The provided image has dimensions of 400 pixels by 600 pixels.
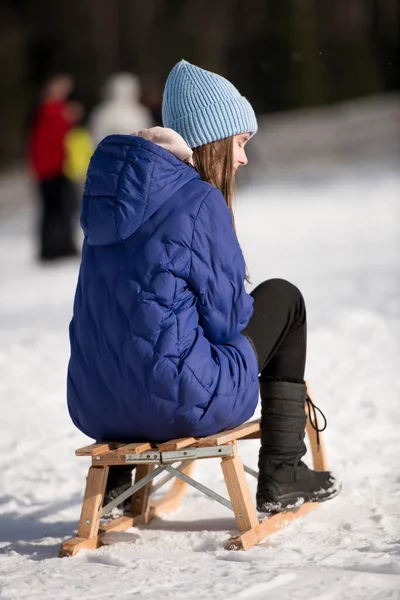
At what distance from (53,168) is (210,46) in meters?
17.8

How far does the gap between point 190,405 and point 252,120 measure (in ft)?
3.14

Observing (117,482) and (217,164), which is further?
(117,482)

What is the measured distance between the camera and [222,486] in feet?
13.1

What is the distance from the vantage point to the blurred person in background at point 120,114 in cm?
1135

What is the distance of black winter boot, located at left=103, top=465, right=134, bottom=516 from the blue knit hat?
41.6 inches

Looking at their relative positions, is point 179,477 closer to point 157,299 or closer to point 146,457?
point 146,457

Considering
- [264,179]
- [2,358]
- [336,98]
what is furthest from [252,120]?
[336,98]

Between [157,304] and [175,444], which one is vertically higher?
[157,304]

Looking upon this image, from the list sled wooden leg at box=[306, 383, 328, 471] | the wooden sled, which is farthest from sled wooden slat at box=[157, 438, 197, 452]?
sled wooden leg at box=[306, 383, 328, 471]

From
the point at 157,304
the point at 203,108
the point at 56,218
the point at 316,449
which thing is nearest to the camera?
the point at 157,304

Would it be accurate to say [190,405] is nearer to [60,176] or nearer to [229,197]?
[229,197]

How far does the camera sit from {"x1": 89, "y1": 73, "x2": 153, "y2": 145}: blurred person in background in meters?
11.4

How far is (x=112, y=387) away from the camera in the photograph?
3.06 m

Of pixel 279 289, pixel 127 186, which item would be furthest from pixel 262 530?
pixel 127 186
